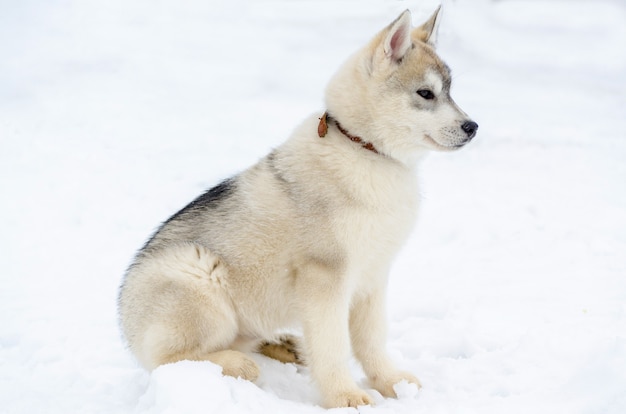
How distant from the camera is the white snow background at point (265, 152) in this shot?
4.77 metres

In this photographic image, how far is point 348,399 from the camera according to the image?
4430 millimetres

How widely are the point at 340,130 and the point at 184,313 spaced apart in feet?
5.26

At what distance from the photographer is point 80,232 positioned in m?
8.16

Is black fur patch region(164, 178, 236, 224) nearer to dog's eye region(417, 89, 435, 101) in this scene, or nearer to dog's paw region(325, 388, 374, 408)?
dog's eye region(417, 89, 435, 101)

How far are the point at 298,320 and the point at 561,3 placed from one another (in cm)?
1271

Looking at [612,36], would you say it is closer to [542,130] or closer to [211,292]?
[542,130]

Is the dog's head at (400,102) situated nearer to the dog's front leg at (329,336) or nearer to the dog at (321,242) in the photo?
the dog at (321,242)

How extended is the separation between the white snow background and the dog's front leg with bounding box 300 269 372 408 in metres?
0.21

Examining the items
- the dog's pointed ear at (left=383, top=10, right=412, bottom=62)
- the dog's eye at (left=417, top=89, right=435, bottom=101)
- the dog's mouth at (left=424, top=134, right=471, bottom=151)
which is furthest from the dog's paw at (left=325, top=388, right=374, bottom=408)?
the dog's pointed ear at (left=383, top=10, right=412, bottom=62)

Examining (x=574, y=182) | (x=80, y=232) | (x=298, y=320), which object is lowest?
(x=80, y=232)

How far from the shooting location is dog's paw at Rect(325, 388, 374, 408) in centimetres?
441

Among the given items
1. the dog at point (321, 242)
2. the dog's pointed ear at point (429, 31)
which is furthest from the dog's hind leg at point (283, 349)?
the dog's pointed ear at point (429, 31)

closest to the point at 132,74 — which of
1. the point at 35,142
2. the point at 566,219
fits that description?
the point at 35,142

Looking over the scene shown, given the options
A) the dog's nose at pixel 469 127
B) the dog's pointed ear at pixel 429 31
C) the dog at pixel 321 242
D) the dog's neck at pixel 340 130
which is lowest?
the dog at pixel 321 242
